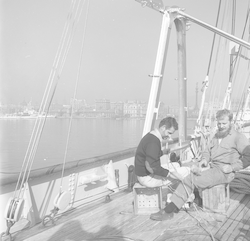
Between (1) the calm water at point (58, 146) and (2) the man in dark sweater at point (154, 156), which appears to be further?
(1) the calm water at point (58, 146)

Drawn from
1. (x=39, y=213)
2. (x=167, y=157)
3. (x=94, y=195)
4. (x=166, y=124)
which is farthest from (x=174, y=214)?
(x=167, y=157)

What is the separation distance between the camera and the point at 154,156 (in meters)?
3.05

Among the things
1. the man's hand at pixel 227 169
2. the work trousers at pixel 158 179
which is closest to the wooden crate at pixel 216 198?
the man's hand at pixel 227 169

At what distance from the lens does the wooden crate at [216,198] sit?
3.30 meters

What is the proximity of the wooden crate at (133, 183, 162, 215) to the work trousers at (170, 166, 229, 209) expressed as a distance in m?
0.20

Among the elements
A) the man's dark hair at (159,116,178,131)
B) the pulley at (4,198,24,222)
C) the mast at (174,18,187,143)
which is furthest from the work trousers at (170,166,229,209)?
the mast at (174,18,187,143)

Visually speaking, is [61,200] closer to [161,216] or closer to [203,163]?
[161,216]

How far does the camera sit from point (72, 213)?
140 inches

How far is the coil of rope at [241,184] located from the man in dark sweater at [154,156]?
1357mm

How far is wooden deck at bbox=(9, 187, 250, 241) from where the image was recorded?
8.99 ft

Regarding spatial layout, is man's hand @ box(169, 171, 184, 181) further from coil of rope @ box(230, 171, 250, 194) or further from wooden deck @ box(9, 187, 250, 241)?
coil of rope @ box(230, 171, 250, 194)

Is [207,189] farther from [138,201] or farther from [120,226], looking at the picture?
[120,226]

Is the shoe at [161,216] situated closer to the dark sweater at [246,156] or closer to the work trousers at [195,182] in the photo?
the work trousers at [195,182]

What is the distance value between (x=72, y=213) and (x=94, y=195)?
712 millimetres
